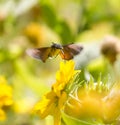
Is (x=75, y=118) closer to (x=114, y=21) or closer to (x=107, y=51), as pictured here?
(x=107, y=51)

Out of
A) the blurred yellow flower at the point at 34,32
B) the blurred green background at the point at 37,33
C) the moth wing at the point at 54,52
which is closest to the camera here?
the moth wing at the point at 54,52

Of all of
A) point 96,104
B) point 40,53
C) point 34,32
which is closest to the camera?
point 96,104

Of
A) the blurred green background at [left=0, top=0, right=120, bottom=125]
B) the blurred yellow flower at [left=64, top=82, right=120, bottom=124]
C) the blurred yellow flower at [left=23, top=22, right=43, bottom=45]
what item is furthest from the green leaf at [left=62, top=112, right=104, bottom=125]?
the blurred yellow flower at [left=23, top=22, right=43, bottom=45]

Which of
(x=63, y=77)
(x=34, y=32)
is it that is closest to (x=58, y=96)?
(x=63, y=77)

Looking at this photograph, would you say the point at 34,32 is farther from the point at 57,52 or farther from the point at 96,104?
the point at 96,104

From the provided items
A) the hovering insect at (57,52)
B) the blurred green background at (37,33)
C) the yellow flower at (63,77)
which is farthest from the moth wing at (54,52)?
the blurred green background at (37,33)

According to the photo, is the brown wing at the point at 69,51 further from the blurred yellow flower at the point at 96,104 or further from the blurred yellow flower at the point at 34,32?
the blurred yellow flower at the point at 34,32
